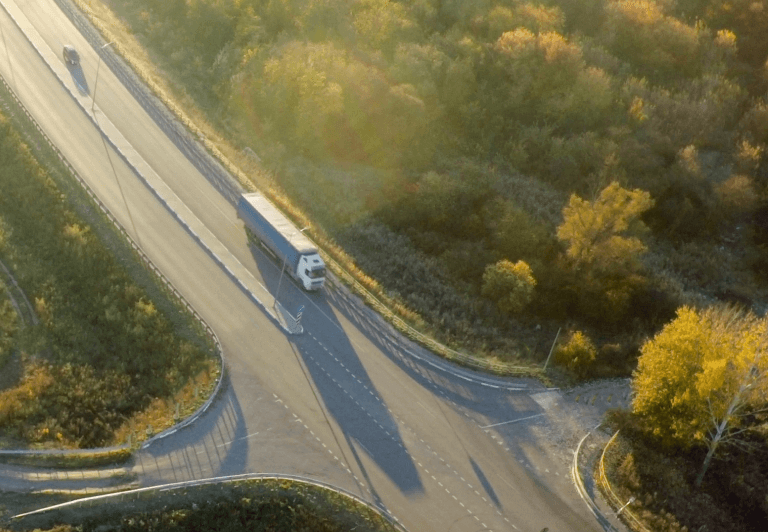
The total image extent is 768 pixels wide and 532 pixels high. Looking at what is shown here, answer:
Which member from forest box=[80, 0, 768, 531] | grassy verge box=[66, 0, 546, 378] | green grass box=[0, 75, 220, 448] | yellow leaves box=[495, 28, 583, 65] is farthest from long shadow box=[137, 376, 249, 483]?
yellow leaves box=[495, 28, 583, 65]

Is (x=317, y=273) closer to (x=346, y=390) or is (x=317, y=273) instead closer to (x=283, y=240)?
(x=283, y=240)

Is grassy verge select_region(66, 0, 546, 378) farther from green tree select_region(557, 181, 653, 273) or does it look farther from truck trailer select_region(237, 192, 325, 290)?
green tree select_region(557, 181, 653, 273)

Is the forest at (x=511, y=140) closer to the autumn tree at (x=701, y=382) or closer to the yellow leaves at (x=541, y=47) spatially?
the yellow leaves at (x=541, y=47)

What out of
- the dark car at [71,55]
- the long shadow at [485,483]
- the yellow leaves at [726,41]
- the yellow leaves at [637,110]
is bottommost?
the long shadow at [485,483]

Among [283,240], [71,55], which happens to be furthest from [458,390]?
[71,55]

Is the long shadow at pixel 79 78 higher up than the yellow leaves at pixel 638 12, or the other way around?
the yellow leaves at pixel 638 12

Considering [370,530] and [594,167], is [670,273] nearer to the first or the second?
[594,167]

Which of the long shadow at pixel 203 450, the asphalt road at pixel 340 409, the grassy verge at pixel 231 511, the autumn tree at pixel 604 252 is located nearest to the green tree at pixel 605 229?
the autumn tree at pixel 604 252

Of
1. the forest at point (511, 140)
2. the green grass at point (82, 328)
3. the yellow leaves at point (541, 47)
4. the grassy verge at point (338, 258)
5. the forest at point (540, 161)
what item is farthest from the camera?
the yellow leaves at point (541, 47)
